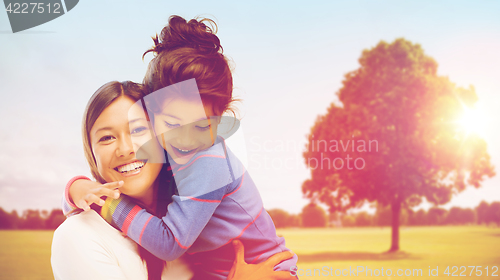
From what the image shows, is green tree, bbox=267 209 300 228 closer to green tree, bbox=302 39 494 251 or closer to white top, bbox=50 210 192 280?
green tree, bbox=302 39 494 251

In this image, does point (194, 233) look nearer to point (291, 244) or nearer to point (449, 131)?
point (291, 244)

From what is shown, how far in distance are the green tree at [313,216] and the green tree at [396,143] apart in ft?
0.73

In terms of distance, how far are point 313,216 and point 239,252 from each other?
297 centimetres

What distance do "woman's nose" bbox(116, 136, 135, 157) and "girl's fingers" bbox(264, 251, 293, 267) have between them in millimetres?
572

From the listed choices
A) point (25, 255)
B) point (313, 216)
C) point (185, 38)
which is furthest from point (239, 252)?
point (25, 255)

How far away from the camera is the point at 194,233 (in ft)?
3.14

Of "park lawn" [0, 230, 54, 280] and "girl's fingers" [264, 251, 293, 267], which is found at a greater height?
"girl's fingers" [264, 251, 293, 267]

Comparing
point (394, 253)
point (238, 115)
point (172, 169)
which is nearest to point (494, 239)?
point (394, 253)

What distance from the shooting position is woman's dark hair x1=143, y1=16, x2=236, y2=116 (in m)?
1.10

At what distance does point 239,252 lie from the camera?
3.67ft

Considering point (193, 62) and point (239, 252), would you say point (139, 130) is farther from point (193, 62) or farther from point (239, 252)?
point (239, 252)

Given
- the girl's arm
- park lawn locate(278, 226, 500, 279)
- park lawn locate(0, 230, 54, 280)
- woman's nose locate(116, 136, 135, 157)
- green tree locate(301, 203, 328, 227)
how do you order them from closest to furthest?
1. the girl's arm
2. woman's nose locate(116, 136, 135, 157)
3. park lawn locate(0, 230, 54, 280)
4. green tree locate(301, 203, 328, 227)
5. park lawn locate(278, 226, 500, 279)

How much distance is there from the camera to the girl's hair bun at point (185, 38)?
1.16 m

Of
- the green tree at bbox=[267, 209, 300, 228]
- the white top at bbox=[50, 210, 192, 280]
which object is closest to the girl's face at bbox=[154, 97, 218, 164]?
the white top at bbox=[50, 210, 192, 280]
